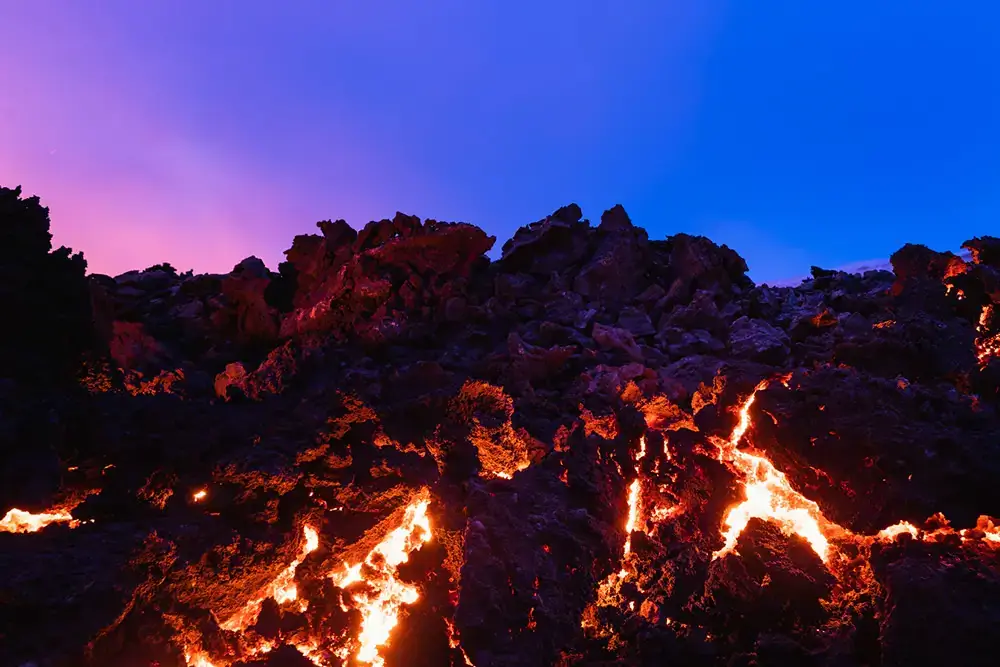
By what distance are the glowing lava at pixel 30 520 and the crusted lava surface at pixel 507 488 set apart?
0.07ft

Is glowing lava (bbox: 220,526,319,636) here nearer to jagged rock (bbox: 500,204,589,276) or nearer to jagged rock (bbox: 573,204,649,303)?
jagged rock (bbox: 573,204,649,303)

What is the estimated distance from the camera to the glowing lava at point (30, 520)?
4703 mm

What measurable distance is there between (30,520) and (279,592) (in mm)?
2282

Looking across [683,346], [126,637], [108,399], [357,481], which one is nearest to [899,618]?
[683,346]

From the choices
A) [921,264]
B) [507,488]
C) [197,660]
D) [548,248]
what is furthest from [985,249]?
[197,660]

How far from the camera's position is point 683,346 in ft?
25.2

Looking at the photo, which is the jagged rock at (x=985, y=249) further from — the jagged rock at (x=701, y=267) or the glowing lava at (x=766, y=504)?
the glowing lava at (x=766, y=504)

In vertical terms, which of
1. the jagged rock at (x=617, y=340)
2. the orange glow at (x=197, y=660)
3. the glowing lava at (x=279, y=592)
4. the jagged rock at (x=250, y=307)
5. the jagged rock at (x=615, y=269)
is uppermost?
the jagged rock at (x=615, y=269)

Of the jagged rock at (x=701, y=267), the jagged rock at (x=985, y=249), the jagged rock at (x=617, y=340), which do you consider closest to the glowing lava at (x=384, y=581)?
the jagged rock at (x=617, y=340)

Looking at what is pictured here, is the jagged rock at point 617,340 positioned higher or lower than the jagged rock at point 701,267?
lower

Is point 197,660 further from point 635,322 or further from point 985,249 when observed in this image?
point 985,249

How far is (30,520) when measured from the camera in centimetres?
486

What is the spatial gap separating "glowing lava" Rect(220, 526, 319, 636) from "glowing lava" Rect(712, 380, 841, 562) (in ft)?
13.7

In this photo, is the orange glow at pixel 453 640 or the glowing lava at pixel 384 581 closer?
the orange glow at pixel 453 640
